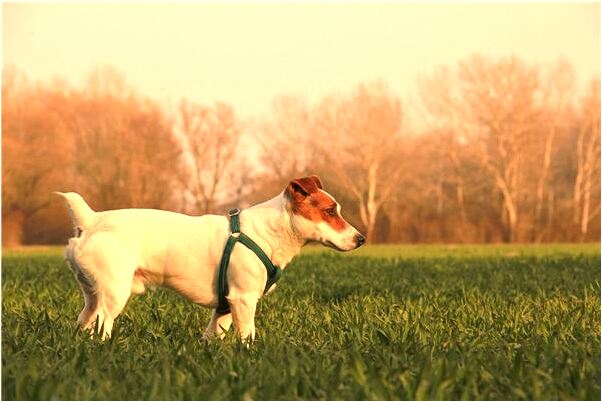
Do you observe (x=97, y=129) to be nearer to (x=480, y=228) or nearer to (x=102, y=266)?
(x=480, y=228)

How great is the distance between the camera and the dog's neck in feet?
23.7

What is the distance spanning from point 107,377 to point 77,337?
4.48ft

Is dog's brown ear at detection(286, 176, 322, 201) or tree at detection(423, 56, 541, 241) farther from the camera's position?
tree at detection(423, 56, 541, 241)

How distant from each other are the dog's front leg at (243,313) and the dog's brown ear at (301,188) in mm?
956

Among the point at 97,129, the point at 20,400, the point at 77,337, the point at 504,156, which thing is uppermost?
the point at 20,400

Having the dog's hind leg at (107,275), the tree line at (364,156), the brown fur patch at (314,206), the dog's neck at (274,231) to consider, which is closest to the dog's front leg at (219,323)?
the dog's neck at (274,231)

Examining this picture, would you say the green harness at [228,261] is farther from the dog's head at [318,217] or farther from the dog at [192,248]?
the dog's head at [318,217]

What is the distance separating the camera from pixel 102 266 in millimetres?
6945

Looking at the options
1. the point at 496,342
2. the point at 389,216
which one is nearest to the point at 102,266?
the point at 496,342

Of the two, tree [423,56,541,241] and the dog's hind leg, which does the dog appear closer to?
the dog's hind leg

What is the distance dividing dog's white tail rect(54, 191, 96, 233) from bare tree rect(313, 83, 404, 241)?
4855 centimetres

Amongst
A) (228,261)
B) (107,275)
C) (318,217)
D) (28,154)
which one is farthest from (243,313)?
(28,154)

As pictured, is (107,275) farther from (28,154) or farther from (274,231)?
(28,154)

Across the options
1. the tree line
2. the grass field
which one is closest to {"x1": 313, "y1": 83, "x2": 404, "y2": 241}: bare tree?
the tree line
